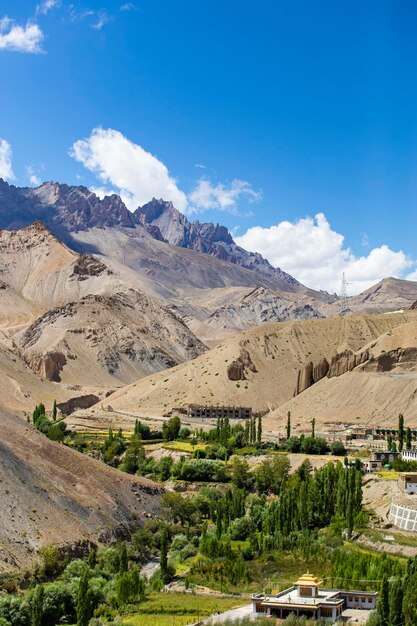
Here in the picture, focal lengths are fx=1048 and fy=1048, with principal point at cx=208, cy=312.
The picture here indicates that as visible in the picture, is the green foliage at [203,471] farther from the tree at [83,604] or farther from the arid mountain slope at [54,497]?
the tree at [83,604]

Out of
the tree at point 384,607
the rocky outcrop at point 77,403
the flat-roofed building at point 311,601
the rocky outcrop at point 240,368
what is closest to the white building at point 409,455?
the flat-roofed building at point 311,601

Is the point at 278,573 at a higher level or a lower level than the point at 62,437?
lower

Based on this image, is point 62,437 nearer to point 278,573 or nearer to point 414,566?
point 278,573

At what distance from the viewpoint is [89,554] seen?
75.2m

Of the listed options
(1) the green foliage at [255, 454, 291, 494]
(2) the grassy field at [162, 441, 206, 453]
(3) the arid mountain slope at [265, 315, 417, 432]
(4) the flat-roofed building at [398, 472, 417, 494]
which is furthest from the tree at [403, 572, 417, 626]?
(3) the arid mountain slope at [265, 315, 417, 432]

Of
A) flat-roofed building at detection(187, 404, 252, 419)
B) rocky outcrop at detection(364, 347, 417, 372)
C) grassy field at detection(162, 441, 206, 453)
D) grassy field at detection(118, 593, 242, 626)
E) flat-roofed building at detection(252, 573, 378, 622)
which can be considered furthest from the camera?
flat-roofed building at detection(187, 404, 252, 419)

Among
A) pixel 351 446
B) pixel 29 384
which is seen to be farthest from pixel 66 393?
pixel 351 446

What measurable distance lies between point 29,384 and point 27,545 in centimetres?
10853

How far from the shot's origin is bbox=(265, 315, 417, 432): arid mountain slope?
13438cm

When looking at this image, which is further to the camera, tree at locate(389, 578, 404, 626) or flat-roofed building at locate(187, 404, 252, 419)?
flat-roofed building at locate(187, 404, 252, 419)

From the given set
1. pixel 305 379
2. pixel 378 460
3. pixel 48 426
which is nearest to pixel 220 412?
pixel 305 379

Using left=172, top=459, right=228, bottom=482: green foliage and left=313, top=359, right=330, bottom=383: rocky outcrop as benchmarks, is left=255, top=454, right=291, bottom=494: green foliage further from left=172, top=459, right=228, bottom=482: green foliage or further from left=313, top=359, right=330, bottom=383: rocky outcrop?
left=313, top=359, right=330, bottom=383: rocky outcrop

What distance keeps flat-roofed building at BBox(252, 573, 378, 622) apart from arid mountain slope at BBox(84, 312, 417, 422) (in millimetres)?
91774

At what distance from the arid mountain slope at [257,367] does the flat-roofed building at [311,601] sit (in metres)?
91.8
